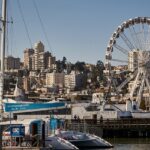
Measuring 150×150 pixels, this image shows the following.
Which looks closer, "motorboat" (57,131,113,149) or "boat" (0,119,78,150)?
"boat" (0,119,78,150)

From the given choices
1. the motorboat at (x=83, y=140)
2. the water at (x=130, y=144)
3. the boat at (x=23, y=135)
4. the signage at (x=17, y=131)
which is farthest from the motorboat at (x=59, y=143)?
the water at (x=130, y=144)

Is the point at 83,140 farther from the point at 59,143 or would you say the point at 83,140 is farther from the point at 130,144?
the point at 130,144

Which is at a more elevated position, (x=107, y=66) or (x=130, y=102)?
(x=107, y=66)

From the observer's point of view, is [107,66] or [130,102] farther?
[107,66]

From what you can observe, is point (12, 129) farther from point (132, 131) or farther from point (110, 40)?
point (110, 40)

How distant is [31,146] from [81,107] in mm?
41792

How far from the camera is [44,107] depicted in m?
48.5

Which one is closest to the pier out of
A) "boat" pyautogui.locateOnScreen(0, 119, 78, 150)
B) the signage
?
"boat" pyautogui.locateOnScreen(0, 119, 78, 150)

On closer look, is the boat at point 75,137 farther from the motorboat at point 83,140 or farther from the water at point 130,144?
the water at point 130,144

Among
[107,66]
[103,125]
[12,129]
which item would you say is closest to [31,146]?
[12,129]

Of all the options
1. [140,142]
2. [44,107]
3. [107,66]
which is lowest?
[140,142]

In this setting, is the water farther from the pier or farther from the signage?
the signage

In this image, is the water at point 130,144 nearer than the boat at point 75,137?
No

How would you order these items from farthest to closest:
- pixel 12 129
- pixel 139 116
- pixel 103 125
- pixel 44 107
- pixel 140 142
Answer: pixel 139 116 < pixel 103 125 < pixel 140 142 < pixel 44 107 < pixel 12 129
